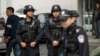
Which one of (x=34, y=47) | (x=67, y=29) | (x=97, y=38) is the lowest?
(x=97, y=38)

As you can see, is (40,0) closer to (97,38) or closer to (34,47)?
(97,38)

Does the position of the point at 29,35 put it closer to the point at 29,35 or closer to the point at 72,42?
the point at 29,35

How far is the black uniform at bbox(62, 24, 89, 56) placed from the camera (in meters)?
5.75

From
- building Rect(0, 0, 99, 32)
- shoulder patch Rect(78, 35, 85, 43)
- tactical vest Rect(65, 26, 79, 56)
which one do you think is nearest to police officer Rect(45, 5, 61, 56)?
tactical vest Rect(65, 26, 79, 56)

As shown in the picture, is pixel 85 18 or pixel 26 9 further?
pixel 85 18

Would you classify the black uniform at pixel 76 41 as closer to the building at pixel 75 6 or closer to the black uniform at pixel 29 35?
the black uniform at pixel 29 35

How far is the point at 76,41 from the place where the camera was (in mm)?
5816

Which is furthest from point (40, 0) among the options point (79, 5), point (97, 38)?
point (97, 38)

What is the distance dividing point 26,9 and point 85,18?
15.6m

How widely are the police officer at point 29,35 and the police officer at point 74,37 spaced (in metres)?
2.62

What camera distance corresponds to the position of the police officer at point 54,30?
8355 mm

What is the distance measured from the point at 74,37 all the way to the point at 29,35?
111 inches

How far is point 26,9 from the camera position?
8453 mm

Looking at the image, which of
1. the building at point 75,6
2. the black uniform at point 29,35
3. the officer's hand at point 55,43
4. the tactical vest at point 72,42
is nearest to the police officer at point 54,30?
the officer's hand at point 55,43
